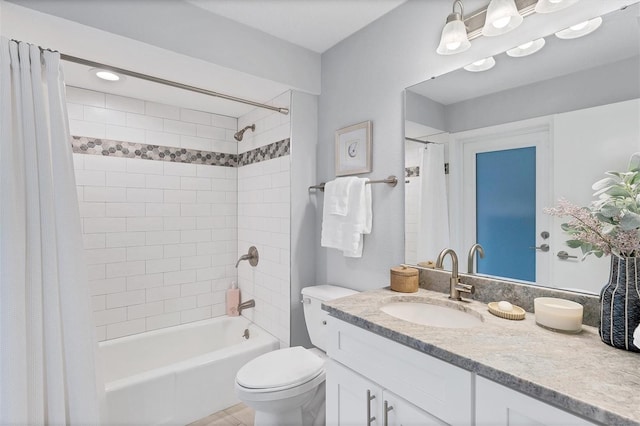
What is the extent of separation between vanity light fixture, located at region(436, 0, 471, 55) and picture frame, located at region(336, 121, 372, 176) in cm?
59

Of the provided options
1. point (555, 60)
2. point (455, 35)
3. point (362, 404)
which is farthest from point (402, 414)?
point (455, 35)

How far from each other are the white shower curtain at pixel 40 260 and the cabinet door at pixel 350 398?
1.10 metres

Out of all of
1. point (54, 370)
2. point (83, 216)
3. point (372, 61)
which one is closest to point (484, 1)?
point (372, 61)

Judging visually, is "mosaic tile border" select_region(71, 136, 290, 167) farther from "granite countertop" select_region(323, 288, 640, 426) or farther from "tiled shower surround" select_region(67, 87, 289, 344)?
"granite countertop" select_region(323, 288, 640, 426)

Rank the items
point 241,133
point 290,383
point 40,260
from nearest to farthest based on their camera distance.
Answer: point 40,260, point 290,383, point 241,133

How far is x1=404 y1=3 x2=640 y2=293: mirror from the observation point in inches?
41.3

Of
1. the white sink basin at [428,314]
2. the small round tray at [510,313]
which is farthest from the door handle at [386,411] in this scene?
the small round tray at [510,313]

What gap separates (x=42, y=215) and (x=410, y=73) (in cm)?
188

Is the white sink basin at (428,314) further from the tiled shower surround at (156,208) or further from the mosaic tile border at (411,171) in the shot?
the tiled shower surround at (156,208)

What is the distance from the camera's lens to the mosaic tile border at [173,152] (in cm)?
221

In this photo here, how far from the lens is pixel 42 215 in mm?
1346

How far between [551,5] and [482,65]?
29cm

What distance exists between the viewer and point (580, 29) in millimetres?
1105

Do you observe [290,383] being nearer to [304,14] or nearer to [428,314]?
[428,314]
